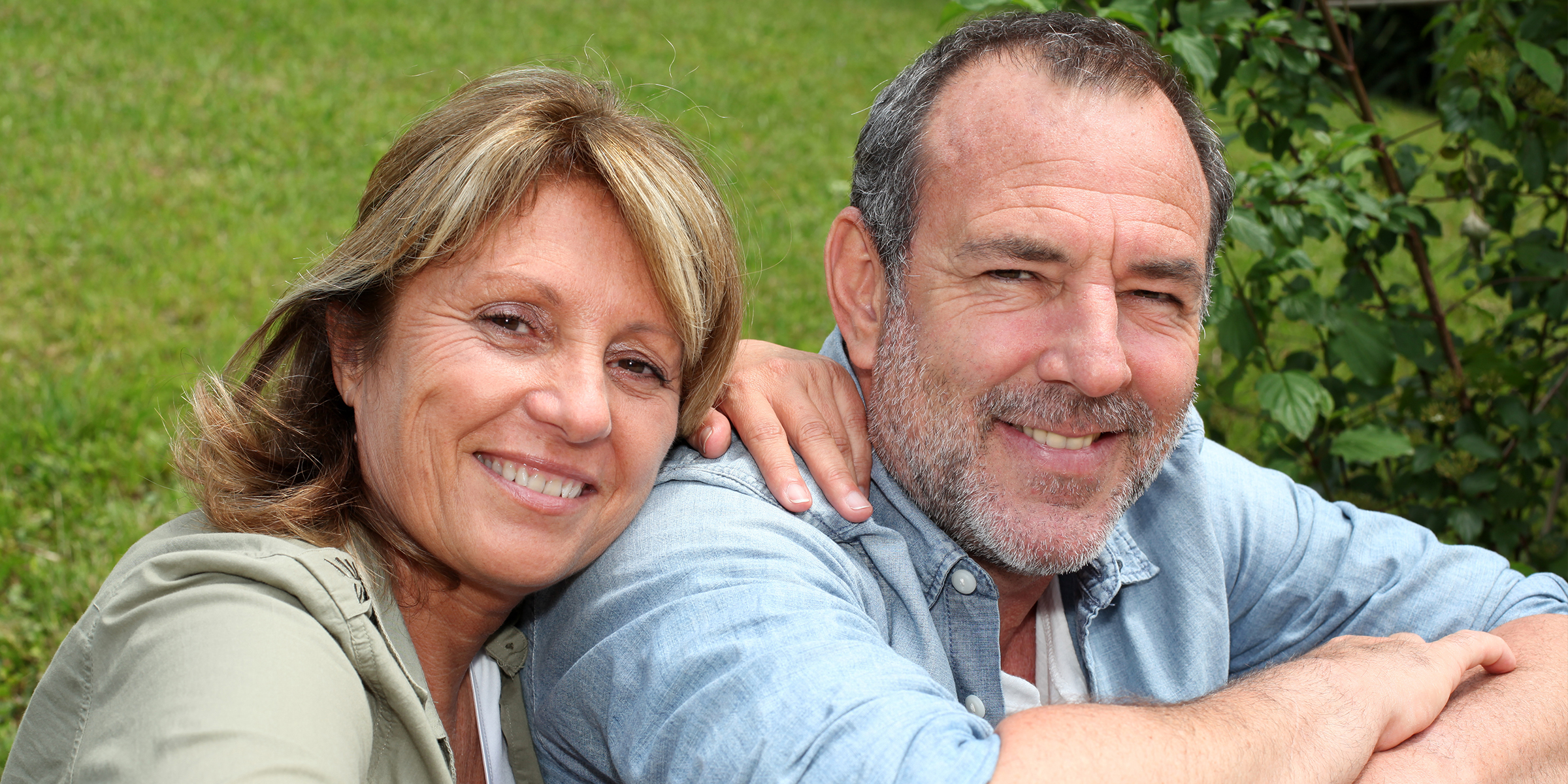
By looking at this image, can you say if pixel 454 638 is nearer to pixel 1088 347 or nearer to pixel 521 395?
pixel 521 395

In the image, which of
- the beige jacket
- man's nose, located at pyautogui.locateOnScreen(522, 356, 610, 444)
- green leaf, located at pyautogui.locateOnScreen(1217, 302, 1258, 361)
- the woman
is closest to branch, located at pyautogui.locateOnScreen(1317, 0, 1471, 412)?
green leaf, located at pyautogui.locateOnScreen(1217, 302, 1258, 361)

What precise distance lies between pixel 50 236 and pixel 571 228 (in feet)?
15.8

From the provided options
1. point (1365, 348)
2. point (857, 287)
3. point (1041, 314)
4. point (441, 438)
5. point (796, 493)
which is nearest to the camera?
point (441, 438)

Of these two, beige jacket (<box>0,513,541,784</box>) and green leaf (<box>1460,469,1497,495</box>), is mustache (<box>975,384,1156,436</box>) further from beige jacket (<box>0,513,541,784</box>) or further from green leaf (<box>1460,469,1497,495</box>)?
green leaf (<box>1460,469,1497,495</box>)

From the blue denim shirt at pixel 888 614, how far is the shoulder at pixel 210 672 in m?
0.38

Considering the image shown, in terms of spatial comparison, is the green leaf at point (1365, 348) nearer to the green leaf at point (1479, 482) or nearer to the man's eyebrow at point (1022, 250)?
the green leaf at point (1479, 482)

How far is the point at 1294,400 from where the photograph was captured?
3.04 meters

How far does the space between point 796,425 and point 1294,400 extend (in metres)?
1.56

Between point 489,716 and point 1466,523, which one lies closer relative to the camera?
point 489,716

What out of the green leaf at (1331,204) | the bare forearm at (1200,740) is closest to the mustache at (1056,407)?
the bare forearm at (1200,740)

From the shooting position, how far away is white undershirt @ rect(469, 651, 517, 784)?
2.10 meters

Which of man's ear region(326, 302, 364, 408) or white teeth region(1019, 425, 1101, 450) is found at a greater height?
man's ear region(326, 302, 364, 408)

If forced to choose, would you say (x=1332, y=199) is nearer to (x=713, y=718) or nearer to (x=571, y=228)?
(x=571, y=228)

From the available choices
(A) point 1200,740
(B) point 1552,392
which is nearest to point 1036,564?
(A) point 1200,740
